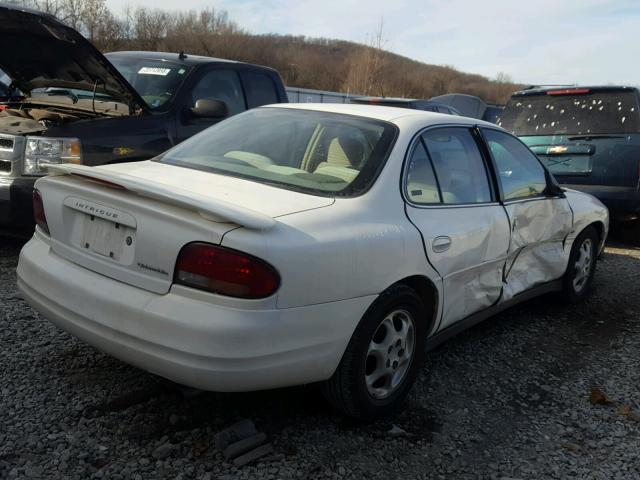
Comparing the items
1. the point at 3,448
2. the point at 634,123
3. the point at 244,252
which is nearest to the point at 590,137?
the point at 634,123

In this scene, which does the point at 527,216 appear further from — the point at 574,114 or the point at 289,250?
the point at 574,114

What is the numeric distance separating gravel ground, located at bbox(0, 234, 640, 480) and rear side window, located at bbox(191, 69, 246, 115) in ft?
9.08

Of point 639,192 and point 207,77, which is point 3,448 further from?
point 639,192

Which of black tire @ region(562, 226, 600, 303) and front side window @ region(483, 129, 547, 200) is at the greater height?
front side window @ region(483, 129, 547, 200)

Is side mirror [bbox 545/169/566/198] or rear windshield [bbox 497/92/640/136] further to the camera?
rear windshield [bbox 497/92/640/136]

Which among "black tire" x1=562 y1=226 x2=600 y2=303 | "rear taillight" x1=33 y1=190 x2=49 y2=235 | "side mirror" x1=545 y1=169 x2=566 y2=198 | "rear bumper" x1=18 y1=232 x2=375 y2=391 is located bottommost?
"black tire" x1=562 y1=226 x2=600 y2=303

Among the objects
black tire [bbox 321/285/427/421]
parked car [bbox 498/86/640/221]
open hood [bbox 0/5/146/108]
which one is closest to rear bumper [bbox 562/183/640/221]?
parked car [bbox 498/86/640/221]

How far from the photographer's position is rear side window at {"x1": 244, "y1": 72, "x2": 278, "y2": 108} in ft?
21.2

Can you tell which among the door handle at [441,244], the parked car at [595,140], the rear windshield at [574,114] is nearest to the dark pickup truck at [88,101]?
the door handle at [441,244]

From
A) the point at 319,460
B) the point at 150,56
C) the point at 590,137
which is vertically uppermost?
the point at 150,56

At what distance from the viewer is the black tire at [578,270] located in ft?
16.2

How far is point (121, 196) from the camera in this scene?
2.60m

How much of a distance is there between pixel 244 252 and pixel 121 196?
2.28ft

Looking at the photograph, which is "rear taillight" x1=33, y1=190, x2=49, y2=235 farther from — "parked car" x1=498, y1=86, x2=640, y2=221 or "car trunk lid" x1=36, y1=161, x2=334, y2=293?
"parked car" x1=498, y1=86, x2=640, y2=221
